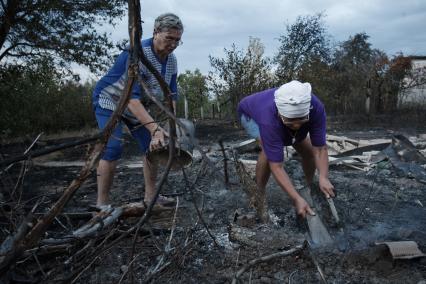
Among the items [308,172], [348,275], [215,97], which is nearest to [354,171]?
[308,172]

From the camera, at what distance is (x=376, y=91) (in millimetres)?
17656

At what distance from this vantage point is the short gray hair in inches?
113

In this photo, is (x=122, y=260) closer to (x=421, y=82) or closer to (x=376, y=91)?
(x=376, y=91)

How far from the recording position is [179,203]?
3.77 m

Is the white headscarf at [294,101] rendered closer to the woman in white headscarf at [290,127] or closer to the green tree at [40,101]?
the woman in white headscarf at [290,127]

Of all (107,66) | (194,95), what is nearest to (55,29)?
(107,66)

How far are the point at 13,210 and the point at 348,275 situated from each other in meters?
1.85

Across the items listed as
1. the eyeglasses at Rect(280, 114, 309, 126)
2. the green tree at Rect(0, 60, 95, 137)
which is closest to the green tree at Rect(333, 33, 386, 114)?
the green tree at Rect(0, 60, 95, 137)

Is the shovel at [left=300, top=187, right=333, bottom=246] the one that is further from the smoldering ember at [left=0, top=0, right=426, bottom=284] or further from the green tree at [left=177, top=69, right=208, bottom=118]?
the green tree at [left=177, top=69, right=208, bottom=118]

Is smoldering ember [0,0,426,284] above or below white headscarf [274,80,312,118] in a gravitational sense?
below

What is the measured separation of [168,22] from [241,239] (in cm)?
162

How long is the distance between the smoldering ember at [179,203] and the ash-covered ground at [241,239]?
1 cm

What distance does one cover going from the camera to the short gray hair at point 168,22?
2.87m

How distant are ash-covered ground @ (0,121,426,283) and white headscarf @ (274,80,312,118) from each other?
627 millimetres
